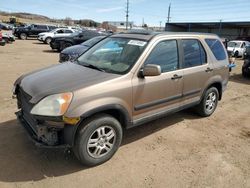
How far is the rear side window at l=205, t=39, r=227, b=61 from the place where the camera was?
17.5 feet

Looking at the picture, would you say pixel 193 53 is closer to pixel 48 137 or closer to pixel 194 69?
pixel 194 69

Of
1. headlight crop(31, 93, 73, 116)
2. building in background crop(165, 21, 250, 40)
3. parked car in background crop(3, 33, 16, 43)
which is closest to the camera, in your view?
headlight crop(31, 93, 73, 116)

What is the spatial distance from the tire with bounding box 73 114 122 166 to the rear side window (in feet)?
9.69

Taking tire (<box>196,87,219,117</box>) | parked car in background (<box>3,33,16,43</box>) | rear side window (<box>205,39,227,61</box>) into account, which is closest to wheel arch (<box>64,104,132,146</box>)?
tire (<box>196,87,219,117</box>)

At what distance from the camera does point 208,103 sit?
556 cm

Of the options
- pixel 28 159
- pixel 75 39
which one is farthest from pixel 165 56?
pixel 75 39

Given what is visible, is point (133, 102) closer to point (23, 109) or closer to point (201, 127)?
point (23, 109)

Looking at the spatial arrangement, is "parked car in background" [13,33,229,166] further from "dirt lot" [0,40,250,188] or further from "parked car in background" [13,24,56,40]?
"parked car in background" [13,24,56,40]

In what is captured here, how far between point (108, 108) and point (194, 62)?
89.4 inches

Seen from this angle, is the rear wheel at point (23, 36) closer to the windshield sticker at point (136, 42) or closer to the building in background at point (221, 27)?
the windshield sticker at point (136, 42)

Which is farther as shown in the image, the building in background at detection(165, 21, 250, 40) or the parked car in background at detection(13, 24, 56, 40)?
the building in background at detection(165, 21, 250, 40)

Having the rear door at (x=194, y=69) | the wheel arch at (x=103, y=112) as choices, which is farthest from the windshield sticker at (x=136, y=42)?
the wheel arch at (x=103, y=112)

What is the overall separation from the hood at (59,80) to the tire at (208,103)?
2610mm

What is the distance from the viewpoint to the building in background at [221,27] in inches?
1704
